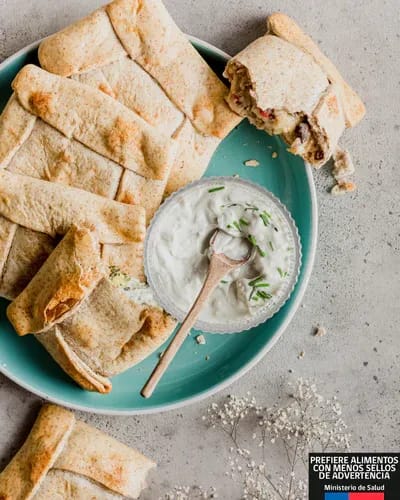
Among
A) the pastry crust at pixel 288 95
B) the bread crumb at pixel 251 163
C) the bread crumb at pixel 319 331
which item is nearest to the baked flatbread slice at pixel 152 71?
the pastry crust at pixel 288 95

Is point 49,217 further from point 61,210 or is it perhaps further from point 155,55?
point 155,55

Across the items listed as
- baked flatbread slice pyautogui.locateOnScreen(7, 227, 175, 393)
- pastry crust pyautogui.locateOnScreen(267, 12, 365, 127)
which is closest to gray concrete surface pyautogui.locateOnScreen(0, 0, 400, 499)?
pastry crust pyautogui.locateOnScreen(267, 12, 365, 127)

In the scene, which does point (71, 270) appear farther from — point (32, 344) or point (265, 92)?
point (265, 92)

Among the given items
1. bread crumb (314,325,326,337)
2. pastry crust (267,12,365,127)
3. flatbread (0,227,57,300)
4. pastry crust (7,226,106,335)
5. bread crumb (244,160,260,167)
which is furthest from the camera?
bread crumb (314,325,326,337)

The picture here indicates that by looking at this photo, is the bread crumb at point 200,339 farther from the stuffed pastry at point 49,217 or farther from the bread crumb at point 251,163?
the bread crumb at point 251,163

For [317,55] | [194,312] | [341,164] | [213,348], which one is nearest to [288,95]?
[317,55]

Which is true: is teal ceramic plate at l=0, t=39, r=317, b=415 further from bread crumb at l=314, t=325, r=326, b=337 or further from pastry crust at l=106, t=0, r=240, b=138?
bread crumb at l=314, t=325, r=326, b=337
